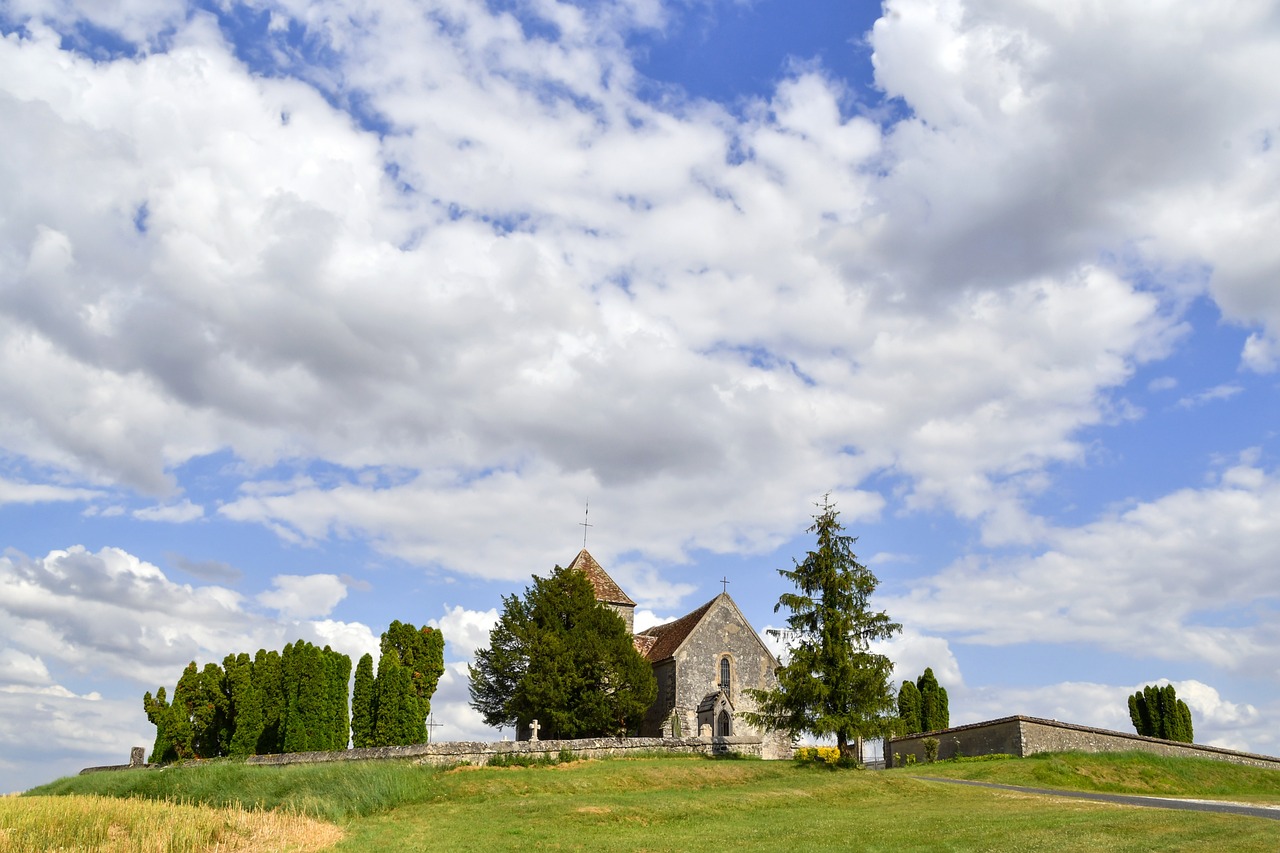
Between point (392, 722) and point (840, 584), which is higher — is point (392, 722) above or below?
below

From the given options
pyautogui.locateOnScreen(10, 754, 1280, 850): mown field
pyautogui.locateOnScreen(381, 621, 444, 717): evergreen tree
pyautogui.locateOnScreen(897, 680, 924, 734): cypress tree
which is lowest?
pyautogui.locateOnScreen(10, 754, 1280, 850): mown field

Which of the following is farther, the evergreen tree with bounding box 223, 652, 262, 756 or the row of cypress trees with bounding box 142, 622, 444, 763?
the evergreen tree with bounding box 223, 652, 262, 756

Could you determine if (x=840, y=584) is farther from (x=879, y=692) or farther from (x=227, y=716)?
(x=227, y=716)

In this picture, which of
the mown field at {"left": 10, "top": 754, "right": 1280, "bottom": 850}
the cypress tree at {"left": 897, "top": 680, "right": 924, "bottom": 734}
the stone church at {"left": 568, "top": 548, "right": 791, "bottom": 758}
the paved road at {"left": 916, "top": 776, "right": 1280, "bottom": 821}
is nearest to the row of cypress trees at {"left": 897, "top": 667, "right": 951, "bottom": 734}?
the cypress tree at {"left": 897, "top": 680, "right": 924, "bottom": 734}

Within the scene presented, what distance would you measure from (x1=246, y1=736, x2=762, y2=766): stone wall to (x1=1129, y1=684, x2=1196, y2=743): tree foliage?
2127cm

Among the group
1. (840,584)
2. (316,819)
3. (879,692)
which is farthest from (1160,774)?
(316,819)

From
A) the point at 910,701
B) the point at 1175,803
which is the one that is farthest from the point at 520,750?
the point at 910,701

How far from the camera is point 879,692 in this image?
35.7 meters

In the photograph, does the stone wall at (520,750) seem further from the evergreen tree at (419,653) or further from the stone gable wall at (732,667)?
the stone gable wall at (732,667)

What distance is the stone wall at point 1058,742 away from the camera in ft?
125

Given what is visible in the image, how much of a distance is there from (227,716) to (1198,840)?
4461cm

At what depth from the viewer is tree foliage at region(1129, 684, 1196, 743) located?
152ft

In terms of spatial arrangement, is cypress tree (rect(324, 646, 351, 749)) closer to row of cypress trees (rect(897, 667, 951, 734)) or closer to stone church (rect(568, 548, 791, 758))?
stone church (rect(568, 548, 791, 758))

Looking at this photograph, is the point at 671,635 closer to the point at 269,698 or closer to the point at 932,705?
the point at 932,705
